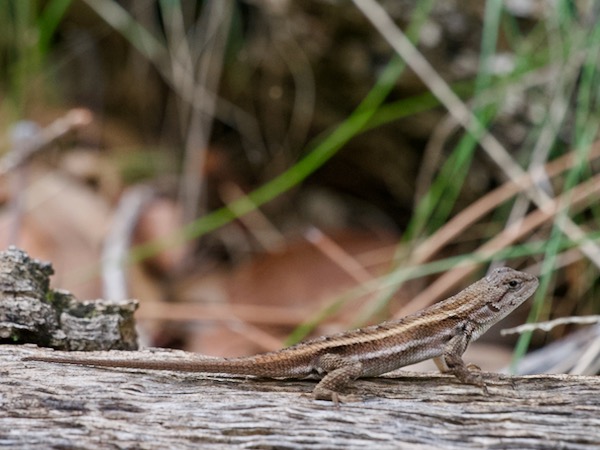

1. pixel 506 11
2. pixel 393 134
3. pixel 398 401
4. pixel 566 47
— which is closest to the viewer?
pixel 398 401

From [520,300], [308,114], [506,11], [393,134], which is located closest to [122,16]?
[308,114]

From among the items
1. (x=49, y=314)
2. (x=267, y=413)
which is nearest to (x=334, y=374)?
(x=267, y=413)

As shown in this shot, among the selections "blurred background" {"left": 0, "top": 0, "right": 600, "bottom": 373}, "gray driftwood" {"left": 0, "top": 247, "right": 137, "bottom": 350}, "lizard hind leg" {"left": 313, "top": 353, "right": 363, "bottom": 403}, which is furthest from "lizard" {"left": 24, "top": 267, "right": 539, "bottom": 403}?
"blurred background" {"left": 0, "top": 0, "right": 600, "bottom": 373}

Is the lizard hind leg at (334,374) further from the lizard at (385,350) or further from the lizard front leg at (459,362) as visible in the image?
the lizard front leg at (459,362)

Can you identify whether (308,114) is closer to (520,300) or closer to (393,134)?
(393,134)

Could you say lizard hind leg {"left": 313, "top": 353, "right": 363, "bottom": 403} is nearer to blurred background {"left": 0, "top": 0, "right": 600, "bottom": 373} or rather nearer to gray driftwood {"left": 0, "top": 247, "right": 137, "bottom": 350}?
gray driftwood {"left": 0, "top": 247, "right": 137, "bottom": 350}

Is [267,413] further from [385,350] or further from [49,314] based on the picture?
[49,314]
